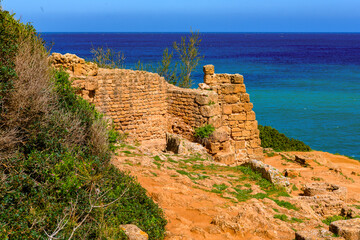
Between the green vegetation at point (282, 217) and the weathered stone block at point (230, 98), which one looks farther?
the weathered stone block at point (230, 98)

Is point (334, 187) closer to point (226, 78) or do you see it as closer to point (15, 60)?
point (226, 78)

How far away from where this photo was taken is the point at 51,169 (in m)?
5.66

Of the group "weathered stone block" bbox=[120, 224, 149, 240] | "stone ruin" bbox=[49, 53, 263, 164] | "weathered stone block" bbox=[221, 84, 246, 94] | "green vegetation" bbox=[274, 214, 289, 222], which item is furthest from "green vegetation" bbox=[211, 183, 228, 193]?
"weathered stone block" bbox=[221, 84, 246, 94]

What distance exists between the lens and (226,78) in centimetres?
1444

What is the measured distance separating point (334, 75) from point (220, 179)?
51428 mm

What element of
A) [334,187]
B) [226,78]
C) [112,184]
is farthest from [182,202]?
[226,78]

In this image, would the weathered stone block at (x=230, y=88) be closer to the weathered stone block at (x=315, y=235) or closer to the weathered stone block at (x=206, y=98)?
the weathered stone block at (x=206, y=98)

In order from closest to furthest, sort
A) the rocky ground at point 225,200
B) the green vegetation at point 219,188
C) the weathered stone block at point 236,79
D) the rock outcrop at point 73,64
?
the rocky ground at point 225,200 < the green vegetation at point 219,188 < the rock outcrop at point 73,64 < the weathered stone block at point 236,79

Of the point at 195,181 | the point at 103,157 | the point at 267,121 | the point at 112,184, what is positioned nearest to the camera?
the point at 112,184

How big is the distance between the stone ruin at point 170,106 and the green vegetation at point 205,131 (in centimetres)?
16

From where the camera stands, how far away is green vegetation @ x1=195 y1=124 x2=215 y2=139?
13.2 m

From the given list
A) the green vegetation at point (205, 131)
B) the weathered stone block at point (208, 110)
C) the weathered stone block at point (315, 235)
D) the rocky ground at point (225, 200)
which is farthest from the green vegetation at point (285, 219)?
the weathered stone block at point (208, 110)

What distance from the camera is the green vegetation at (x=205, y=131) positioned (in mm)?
13219

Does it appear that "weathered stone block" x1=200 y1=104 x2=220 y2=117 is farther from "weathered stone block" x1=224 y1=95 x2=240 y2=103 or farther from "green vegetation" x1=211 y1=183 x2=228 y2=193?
"green vegetation" x1=211 y1=183 x2=228 y2=193
